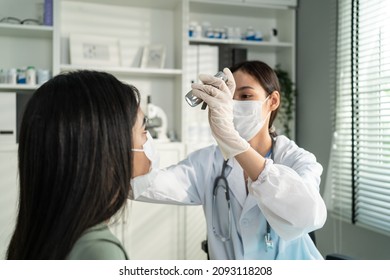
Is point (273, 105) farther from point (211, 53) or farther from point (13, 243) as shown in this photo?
point (211, 53)

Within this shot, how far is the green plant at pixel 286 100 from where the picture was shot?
2127mm

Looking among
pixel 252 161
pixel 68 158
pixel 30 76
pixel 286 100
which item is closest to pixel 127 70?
pixel 30 76

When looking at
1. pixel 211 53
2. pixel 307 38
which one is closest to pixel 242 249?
pixel 211 53

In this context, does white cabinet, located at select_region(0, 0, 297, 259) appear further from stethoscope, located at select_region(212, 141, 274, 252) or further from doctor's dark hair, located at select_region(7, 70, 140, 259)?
doctor's dark hair, located at select_region(7, 70, 140, 259)

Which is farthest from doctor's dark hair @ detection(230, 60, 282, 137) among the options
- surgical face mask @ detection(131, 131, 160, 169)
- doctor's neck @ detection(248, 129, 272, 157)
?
surgical face mask @ detection(131, 131, 160, 169)

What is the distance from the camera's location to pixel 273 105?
114cm

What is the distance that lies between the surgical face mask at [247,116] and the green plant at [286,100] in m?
1.09

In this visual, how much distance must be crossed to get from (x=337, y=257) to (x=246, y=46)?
1.43 meters

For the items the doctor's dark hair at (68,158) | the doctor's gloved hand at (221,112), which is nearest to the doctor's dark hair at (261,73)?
the doctor's gloved hand at (221,112)

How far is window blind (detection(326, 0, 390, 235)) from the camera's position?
152cm

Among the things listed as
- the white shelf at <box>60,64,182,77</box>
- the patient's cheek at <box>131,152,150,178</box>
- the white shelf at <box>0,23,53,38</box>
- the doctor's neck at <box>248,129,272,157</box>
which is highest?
the white shelf at <box>0,23,53,38</box>

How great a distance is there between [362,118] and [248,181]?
39.0 inches

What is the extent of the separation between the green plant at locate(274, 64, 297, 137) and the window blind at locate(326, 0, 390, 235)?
331mm

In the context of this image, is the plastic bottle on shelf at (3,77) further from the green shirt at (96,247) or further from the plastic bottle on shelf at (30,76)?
the green shirt at (96,247)
